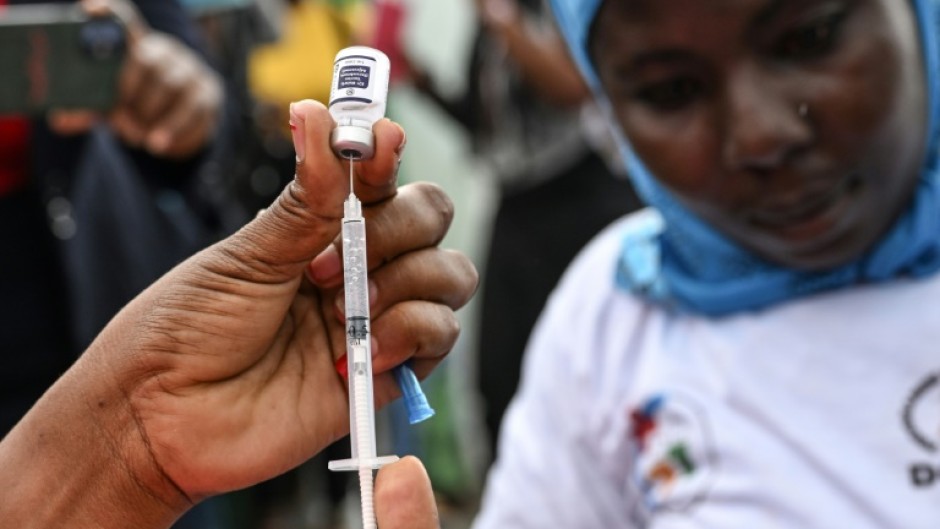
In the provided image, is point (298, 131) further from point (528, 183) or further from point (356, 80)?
point (528, 183)

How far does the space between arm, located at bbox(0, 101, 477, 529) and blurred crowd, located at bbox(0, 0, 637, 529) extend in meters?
0.08

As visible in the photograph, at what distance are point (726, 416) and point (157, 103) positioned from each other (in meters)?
0.70

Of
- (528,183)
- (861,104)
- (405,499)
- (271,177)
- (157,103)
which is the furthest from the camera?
(528,183)

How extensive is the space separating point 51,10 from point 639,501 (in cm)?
85

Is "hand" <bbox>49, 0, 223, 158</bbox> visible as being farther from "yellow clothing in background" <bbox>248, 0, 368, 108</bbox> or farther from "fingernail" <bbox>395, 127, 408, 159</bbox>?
"yellow clothing in background" <bbox>248, 0, 368, 108</bbox>

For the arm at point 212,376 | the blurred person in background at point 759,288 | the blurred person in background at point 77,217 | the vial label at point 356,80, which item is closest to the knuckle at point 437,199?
the arm at point 212,376

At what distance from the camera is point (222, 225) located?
4.41 ft

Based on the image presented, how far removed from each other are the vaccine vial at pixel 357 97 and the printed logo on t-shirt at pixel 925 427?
593mm

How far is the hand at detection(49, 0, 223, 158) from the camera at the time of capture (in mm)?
1177

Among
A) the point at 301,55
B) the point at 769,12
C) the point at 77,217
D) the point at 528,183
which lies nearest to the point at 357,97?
the point at 769,12

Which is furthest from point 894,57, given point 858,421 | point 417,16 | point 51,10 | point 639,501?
point 417,16

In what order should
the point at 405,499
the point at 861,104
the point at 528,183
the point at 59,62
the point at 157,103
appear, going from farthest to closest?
the point at 528,183, the point at 157,103, the point at 59,62, the point at 861,104, the point at 405,499

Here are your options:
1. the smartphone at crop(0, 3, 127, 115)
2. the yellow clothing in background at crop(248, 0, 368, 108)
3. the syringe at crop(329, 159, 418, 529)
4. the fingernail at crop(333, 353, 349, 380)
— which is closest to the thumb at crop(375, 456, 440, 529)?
the syringe at crop(329, 159, 418, 529)

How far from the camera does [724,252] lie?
3.58 ft
